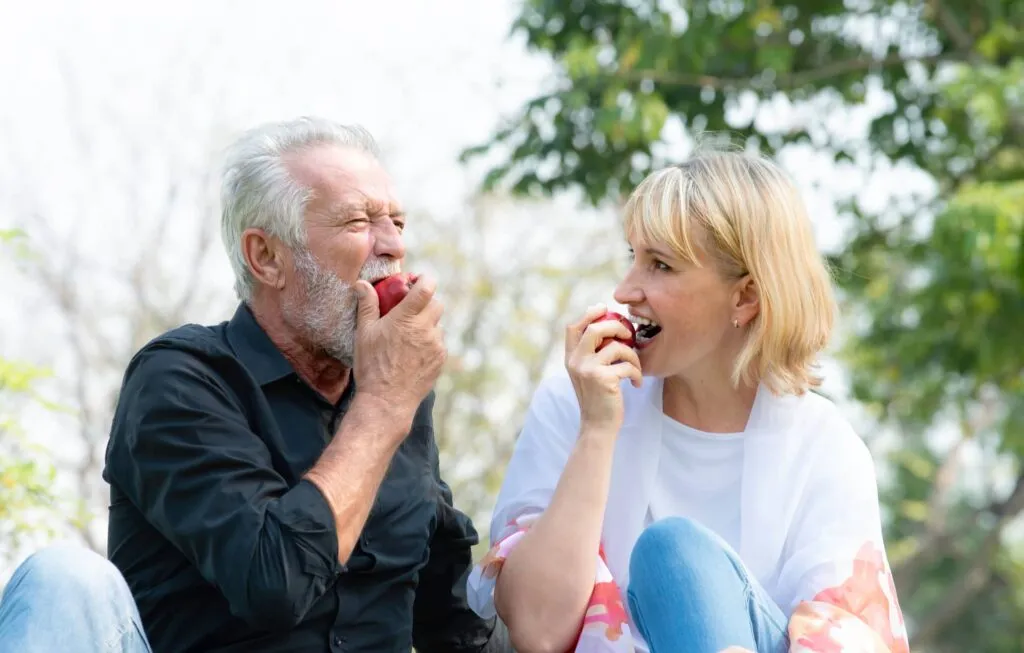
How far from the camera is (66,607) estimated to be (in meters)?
2.08

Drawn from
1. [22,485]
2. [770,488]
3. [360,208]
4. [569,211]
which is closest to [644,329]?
[770,488]

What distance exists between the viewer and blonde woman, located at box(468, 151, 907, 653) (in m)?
2.52

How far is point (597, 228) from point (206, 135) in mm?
4624

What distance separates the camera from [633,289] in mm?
2725

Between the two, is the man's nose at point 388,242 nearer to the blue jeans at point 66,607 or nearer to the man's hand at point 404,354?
the man's hand at point 404,354

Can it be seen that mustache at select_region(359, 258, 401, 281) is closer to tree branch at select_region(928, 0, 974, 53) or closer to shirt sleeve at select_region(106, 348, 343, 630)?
shirt sleeve at select_region(106, 348, 343, 630)

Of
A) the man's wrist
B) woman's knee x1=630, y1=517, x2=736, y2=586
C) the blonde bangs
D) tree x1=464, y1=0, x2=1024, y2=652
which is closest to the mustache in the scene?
the man's wrist

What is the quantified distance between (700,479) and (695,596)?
0.48 metres

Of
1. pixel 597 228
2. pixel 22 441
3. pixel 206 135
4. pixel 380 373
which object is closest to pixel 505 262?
pixel 597 228

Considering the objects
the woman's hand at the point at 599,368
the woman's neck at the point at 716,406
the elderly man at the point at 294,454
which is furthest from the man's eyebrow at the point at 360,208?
the woman's neck at the point at 716,406

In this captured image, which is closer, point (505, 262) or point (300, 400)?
point (300, 400)

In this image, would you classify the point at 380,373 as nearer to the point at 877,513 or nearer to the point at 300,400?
the point at 300,400

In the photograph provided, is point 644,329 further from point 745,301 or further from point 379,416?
point 379,416

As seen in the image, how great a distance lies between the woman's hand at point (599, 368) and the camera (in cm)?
261
